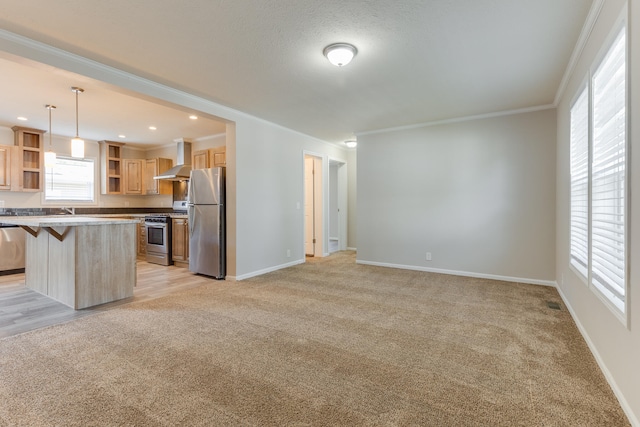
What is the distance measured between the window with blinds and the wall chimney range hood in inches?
59.3

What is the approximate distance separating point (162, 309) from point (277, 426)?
2.37 metres

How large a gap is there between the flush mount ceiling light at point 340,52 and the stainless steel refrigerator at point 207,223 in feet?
9.14

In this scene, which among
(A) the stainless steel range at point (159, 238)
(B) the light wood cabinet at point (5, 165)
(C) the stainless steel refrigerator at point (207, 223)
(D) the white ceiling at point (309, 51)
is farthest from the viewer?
(A) the stainless steel range at point (159, 238)

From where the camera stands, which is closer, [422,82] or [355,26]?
[355,26]

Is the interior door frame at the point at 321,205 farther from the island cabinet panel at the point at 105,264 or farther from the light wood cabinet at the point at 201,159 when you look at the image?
the island cabinet panel at the point at 105,264

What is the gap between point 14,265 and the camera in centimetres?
514

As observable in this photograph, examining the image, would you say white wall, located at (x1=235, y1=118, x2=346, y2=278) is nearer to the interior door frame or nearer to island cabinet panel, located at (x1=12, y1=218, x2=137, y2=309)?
the interior door frame

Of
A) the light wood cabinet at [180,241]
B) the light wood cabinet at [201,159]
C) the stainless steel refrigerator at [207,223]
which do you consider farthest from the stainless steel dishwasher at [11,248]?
the light wood cabinet at [201,159]

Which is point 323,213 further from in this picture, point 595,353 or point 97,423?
point 97,423

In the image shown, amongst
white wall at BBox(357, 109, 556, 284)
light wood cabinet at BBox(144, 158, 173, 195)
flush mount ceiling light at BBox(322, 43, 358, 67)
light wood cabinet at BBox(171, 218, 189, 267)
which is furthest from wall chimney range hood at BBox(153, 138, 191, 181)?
flush mount ceiling light at BBox(322, 43, 358, 67)

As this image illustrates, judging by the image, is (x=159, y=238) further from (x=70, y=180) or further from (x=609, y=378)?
(x=609, y=378)

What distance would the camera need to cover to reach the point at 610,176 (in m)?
2.07

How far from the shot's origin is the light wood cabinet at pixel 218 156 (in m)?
5.85

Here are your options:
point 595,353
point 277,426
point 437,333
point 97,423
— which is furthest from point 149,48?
point 595,353
